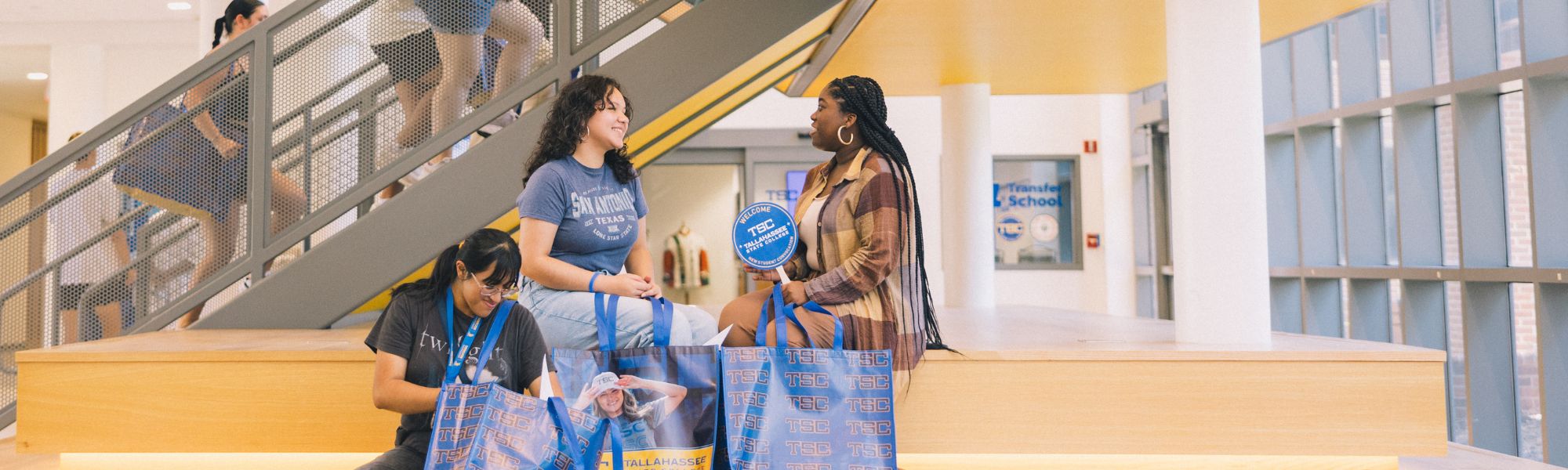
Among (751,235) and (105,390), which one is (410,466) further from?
(105,390)

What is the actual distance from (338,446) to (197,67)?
1902 millimetres

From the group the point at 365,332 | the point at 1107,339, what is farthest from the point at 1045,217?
the point at 365,332

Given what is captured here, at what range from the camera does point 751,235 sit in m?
2.72

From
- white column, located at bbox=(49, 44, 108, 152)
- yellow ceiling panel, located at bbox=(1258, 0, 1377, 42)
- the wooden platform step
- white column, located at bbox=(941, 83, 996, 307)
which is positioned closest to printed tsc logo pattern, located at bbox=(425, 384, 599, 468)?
the wooden platform step

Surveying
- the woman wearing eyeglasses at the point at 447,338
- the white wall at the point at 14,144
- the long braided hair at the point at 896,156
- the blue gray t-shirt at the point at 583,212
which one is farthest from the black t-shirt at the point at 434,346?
the white wall at the point at 14,144

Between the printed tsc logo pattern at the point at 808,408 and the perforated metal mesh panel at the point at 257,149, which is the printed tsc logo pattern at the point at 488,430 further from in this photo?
the perforated metal mesh panel at the point at 257,149

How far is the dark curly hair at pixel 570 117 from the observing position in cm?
286

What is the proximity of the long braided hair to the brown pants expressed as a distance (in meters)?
0.28

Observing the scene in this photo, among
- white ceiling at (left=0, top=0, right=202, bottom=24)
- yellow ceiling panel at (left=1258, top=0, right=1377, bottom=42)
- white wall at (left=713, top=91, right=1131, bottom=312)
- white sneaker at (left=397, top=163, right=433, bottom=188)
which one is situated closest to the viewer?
white sneaker at (left=397, top=163, right=433, bottom=188)

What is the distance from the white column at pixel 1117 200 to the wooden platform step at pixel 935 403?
307 inches

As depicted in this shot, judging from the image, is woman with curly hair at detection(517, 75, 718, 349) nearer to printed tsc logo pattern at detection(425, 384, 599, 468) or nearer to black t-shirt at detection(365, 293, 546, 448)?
black t-shirt at detection(365, 293, 546, 448)

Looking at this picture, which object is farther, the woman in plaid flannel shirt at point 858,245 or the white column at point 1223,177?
the white column at point 1223,177

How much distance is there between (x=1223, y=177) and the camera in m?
3.42

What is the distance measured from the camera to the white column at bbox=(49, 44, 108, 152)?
9.88 m
